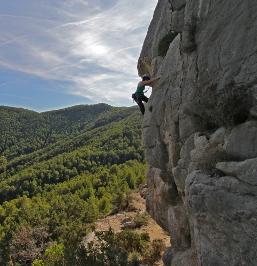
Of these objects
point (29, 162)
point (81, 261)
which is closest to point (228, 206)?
point (81, 261)

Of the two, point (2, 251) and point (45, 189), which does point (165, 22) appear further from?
point (45, 189)

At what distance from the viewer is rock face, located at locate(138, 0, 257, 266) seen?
36.8 ft

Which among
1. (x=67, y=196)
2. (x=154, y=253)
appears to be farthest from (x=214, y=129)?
(x=67, y=196)

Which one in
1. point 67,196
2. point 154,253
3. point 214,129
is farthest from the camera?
point 67,196

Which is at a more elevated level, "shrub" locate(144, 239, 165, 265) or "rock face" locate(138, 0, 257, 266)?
"rock face" locate(138, 0, 257, 266)

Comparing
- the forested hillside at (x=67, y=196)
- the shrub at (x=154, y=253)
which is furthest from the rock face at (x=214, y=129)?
the forested hillside at (x=67, y=196)

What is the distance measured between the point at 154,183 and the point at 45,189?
105m

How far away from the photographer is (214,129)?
14445 millimetres

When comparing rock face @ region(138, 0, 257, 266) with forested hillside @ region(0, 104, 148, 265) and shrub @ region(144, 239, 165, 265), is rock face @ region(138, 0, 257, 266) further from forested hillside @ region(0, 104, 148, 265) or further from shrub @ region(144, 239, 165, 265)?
forested hillside @ region(0, 104, 148, 265)

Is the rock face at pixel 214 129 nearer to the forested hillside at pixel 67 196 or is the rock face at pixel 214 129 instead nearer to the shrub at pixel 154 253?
the shrub at pixel 154 253

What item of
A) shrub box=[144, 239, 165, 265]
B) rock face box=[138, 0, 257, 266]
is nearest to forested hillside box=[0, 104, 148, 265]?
shrub box=[144, 239, 165, 265]

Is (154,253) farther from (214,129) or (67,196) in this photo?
(67,196)

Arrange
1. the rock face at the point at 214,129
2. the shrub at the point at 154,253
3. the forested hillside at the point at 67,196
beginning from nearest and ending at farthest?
the rock face at the point at 214,129
the shrub at the point at 154,253
the forested hillside at the point at 67,196

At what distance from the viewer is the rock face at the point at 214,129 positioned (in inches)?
441
